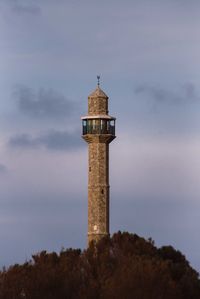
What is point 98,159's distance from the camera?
87.8m

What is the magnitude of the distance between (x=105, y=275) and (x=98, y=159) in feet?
36.3

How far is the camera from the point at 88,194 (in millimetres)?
87812

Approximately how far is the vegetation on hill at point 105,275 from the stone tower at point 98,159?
201 cm

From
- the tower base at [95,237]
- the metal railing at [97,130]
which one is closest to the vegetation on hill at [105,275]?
the tower base at [95,237]

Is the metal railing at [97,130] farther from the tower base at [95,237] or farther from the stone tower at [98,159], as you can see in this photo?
the tower base at [95,237]

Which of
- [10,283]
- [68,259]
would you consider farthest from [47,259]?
[10,283]

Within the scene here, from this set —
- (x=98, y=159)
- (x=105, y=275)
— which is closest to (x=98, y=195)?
(x=98, y=159)

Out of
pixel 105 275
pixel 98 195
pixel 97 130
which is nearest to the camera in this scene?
pixel 105 275

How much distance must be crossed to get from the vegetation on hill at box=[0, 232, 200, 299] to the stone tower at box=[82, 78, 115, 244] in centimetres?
201

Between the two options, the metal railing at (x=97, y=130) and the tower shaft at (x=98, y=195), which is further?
the metal railing at (x=97, y=130)

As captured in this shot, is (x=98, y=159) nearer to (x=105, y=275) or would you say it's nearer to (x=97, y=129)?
(x=97, y=129)

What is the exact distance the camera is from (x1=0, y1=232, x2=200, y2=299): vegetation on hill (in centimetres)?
7406

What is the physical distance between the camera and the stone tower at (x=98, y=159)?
87312 millimetres

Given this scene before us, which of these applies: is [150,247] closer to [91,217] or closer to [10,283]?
[91,217]
